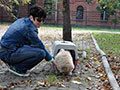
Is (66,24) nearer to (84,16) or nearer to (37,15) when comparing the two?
(37,15)

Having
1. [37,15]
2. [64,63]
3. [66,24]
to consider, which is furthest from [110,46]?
[37,15]

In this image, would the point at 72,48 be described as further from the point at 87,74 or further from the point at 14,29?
the point at 14,29

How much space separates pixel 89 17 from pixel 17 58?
25605 mm

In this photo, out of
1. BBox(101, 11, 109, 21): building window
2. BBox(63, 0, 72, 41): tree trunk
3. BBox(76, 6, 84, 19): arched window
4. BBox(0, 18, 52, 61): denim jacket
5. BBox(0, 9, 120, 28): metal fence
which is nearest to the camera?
BBox(0, 18, 52, 61): denim jacket

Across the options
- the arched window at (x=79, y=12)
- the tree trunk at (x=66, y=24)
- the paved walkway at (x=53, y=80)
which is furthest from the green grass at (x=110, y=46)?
the arched window at (x=79, y=12)

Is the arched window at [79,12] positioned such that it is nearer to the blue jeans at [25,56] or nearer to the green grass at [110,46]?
the green grass at [110,46]

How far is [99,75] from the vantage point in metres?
4.43

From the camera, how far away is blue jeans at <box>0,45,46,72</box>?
3.77 meters

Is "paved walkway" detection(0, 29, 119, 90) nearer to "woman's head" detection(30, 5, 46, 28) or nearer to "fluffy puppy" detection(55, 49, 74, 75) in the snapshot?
"fluffy puppy" detection(55, 49, 74, 75)

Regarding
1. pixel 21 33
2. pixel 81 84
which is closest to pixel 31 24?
pixel 21 33

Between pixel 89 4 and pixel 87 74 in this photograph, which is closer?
pixel 87 74

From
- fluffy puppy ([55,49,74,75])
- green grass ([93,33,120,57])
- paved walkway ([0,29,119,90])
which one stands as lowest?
green grass ([93,33,120,57])

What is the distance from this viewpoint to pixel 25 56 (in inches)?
149

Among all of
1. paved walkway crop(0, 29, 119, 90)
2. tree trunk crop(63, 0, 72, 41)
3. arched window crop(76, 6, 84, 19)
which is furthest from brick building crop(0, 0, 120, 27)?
paved walkway crop(0, 29, 119, 90)
